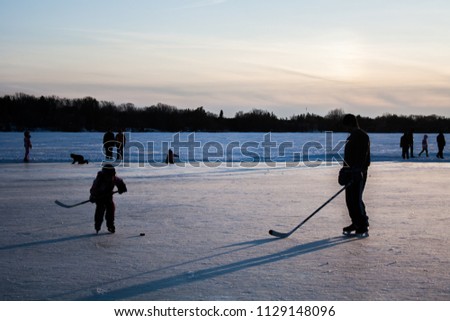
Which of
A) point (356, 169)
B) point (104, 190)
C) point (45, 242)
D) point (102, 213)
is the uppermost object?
point (356, 169)

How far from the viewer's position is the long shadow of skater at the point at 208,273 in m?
4.37

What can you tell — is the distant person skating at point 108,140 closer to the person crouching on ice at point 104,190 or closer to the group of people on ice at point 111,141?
the group of people on ice at point 111,141

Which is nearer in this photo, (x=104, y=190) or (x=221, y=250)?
(x=221, y=250)

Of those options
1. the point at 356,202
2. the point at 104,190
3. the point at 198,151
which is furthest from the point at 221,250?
the point at 198,151

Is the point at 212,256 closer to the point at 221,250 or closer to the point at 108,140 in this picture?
the point at 221,250

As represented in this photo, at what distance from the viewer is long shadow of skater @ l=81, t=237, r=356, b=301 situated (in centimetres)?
437

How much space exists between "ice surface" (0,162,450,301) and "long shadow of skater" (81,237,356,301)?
0.01 meters

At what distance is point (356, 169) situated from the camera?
6871 mm

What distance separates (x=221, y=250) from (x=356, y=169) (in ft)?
6.89

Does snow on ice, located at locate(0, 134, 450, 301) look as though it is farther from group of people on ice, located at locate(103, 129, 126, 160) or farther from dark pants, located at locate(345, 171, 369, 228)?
group of people on ice, located at locate(103, 129, 126, 160)

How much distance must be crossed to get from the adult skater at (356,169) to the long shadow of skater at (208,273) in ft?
1.55

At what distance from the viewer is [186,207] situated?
9.43 metres

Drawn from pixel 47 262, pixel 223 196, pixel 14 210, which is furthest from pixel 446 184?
pixel 47 262

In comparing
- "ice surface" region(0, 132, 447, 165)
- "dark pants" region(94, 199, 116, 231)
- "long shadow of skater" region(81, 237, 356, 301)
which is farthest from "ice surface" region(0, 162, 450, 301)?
"ice surface" region(0, 132, 447, 165)
